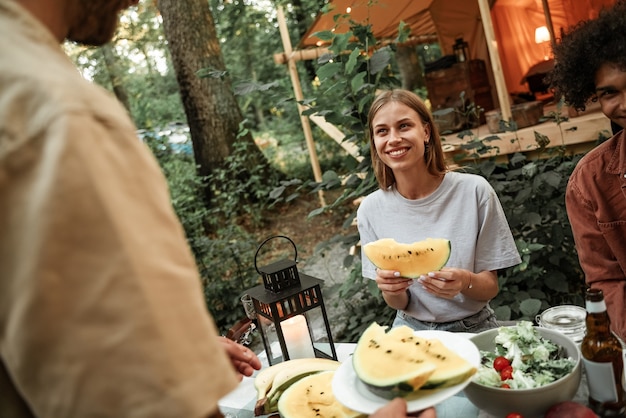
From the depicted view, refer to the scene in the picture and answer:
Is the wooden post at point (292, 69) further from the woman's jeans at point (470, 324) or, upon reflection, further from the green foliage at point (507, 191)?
the woman's jeans at point (470, 324)

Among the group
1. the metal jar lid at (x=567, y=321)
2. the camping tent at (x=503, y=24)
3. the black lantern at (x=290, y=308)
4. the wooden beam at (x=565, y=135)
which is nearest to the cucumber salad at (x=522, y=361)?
the metal jar lid at (x=567, y=321)

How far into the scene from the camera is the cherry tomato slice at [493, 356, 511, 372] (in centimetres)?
136

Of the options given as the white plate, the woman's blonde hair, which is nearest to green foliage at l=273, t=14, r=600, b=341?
the woman's blonde hair

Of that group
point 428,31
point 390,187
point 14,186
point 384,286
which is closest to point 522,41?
point 428,31

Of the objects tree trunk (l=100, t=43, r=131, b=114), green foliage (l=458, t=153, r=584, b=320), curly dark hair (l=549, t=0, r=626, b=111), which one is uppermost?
tree trunk (l=100, t=43, r=131, b=114)

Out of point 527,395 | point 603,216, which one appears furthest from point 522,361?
point 603,216

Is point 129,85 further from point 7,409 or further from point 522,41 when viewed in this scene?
point 7,409

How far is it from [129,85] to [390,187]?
12573 millimetres

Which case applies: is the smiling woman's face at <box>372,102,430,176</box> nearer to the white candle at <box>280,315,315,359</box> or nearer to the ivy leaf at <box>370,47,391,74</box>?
the ivy leaf at <box>370,47,391,74</box>

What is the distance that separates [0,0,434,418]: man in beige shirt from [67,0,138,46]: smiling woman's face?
0.78 feet

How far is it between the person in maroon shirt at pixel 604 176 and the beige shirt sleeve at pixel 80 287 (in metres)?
1.84

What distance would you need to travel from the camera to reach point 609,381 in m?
1.21

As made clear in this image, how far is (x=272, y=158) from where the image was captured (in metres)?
9.74

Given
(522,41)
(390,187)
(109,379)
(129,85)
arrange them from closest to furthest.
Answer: (109,379) → (390,187) → (522,41) → (129,85)
